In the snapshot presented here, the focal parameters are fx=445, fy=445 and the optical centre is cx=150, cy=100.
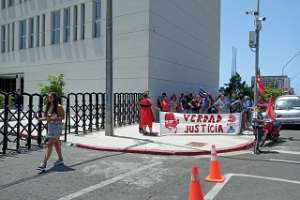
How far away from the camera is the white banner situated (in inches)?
675

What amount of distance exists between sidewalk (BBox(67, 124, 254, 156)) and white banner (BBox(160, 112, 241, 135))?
491 millimetres

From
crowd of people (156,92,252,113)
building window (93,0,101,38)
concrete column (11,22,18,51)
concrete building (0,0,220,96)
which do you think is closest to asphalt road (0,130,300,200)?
crowd of people (156,92,252,113)

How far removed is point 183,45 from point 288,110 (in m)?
11.1

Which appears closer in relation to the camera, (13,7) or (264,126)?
(264,126)

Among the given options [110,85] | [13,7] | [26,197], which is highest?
[13,7]

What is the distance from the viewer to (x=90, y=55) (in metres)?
27.7

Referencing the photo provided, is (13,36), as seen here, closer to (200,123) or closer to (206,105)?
(206,105)

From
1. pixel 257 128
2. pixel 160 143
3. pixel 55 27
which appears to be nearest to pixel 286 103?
pixel 257 128

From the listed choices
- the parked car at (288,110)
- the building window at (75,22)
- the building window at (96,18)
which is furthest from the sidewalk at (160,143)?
the building window at (75,22)

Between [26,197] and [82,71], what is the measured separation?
21507 millimetres

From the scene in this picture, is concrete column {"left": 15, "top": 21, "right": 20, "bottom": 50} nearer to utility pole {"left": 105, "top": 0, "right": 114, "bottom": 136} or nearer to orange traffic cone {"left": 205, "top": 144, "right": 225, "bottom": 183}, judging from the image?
utility pole {"left": 105, "top": 0, "right": 114, "bottom": 136}

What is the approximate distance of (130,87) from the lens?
25375 mm

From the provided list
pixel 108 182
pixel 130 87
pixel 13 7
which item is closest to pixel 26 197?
pixel 108 182

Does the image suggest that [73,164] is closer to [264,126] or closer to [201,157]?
[201,157]
